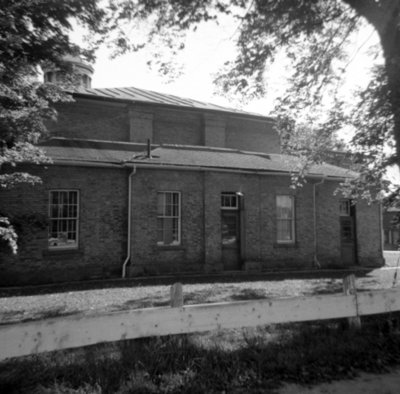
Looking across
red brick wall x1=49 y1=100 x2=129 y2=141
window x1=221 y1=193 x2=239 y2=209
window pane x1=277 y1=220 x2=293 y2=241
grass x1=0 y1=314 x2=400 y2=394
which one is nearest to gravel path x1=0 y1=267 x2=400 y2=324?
grass x1=0 y1=314 x2=400 y2=394

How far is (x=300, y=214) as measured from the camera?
15.9 m

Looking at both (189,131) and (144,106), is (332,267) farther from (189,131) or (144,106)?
(144,106)

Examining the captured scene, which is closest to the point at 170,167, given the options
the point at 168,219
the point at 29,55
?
the point at 168,219

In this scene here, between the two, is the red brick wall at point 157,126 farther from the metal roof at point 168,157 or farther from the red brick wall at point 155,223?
the red brick wall at point 155,223

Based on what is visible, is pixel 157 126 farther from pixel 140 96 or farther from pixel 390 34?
pixel 390 34

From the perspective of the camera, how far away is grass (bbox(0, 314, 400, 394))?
3873mm

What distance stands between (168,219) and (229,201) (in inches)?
114

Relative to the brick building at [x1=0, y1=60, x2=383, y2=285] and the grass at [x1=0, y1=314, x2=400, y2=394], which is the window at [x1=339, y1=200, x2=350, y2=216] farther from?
the grass at [x1=0, y1=314, x2=400, y2=394]

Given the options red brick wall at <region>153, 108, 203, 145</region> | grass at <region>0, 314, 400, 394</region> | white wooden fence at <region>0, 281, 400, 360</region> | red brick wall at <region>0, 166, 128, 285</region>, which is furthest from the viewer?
red brick wall at <region>153, 108, 203, 145</region>

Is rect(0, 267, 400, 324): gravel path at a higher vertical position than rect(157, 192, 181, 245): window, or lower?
lower

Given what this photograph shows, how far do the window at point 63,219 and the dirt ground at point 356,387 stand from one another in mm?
10380

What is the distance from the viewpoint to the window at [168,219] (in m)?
13.7

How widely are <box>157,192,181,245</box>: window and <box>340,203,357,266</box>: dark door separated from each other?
344 inches

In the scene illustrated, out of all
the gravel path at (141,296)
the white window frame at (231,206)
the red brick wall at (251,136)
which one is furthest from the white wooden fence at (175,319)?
the red brick wall at (251,136)
